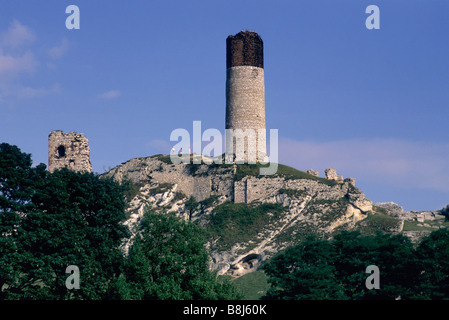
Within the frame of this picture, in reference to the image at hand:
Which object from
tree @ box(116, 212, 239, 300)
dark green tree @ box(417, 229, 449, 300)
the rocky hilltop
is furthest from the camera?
the rocky hilltop

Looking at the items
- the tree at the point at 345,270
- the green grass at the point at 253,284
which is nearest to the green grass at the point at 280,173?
the green grass at the point at 253,284

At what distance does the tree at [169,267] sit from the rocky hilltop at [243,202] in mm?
24409

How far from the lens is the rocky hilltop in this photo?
73938mm

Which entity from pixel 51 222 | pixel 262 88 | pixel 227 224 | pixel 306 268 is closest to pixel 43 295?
pixel 51 222

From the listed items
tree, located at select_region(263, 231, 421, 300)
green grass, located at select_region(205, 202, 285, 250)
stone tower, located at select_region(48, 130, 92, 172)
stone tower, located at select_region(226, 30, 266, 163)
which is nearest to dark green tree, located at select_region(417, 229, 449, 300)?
tree, located at select_region(263, 231, 421, 300)

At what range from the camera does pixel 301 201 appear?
78.1 metres

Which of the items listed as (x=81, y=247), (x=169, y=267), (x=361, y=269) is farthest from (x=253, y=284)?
(x=81, y=247)

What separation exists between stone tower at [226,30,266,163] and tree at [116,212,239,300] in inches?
1425

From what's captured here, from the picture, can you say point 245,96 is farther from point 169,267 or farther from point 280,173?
point 169,267

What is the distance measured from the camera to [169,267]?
45.8m

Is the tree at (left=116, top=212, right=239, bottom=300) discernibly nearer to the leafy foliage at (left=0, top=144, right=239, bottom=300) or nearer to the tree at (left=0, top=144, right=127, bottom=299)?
the leafy foliage at (left=0, top=144, right=239, bottom=300)

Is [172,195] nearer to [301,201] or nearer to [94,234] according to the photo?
[301,201]
